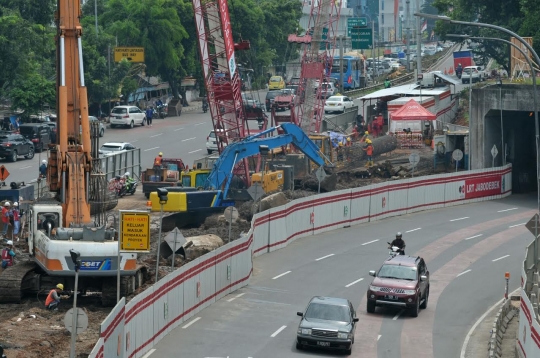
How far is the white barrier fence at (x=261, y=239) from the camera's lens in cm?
2680

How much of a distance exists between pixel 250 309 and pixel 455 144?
33.5 m

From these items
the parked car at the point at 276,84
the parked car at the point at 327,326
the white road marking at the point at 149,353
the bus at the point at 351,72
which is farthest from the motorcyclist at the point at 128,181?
the bus at the point at 351,72

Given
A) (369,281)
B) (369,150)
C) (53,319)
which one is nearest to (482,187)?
(369,150)

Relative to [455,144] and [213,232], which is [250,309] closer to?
[213,232]

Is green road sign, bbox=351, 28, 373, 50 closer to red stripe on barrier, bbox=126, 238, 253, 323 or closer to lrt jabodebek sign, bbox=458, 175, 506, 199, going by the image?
lrt jabodebek sign, bbox=458, 175, 506, 199

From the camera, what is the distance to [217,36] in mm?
56219

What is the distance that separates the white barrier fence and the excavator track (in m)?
4.69

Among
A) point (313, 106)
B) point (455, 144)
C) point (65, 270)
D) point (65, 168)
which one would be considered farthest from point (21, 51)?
point (65, 270)

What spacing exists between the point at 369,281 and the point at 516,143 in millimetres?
27119

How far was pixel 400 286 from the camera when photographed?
33.7 meters

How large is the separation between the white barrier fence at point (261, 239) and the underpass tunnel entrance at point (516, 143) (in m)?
2.18

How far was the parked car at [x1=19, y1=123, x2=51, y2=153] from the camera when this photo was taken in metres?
69.1

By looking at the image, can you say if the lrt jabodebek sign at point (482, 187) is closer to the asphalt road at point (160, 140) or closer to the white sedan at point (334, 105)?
the asphalt road at point (160, 140)

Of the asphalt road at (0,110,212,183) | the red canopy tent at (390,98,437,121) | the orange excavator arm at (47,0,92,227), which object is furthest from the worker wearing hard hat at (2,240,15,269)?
the red canopy tent at (390,98,437,121)
